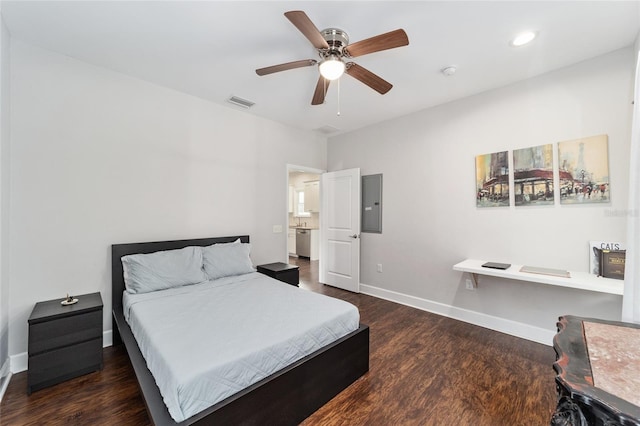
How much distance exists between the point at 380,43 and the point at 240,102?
2300 millimetres

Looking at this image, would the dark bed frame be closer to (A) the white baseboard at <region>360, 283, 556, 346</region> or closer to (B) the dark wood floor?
(B) the dark wood floor

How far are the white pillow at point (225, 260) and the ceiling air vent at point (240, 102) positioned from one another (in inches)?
75.4

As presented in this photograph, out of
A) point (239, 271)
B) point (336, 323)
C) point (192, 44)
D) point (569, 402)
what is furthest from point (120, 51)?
point (569, 402)

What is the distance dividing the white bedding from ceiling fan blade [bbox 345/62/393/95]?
200cm

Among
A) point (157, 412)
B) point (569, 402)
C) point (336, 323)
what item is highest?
point (569, 402)

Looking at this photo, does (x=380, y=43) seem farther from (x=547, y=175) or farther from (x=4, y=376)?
(x=4, y=376)

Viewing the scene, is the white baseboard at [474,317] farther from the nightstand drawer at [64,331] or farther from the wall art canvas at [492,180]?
the nightstand drawer at [64,331]

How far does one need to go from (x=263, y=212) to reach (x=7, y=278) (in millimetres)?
2664

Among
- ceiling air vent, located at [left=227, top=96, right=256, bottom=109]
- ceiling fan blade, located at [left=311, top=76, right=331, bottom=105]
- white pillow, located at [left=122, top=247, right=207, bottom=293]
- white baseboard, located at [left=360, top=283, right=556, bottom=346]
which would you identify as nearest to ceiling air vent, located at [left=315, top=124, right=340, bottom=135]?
ceiling air vent, located at [left=227, top=96, right=256, bottom=109]

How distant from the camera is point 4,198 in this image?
6.99 ft

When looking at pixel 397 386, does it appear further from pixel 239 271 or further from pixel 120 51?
pixel 120 51

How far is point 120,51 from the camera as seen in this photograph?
2.43 metres

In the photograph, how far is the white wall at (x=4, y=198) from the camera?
205 cm

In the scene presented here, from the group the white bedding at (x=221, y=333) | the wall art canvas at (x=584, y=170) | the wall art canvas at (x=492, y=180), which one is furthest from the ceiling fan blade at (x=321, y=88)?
the wall art canvas at (x=584, y=170)
